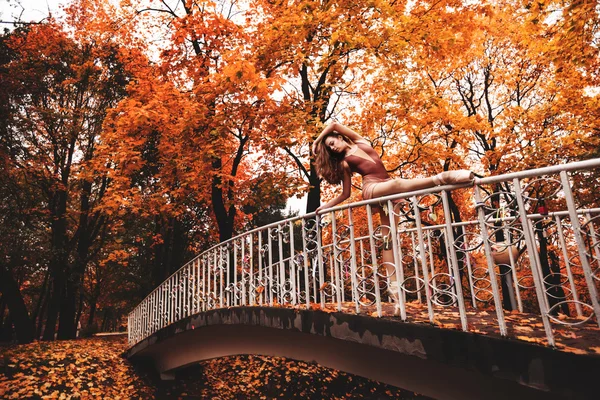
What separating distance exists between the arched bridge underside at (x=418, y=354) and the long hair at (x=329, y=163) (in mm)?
1610

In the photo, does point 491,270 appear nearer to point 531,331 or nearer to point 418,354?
point 531,331

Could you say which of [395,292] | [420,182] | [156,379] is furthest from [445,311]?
[156,379]

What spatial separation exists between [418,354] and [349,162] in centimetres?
213

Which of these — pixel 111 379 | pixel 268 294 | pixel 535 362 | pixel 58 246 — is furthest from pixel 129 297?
pixel 535 362

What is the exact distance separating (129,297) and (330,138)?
2150 centimetres

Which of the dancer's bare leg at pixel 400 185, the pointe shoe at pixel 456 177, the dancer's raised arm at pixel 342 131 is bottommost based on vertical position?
the pointe shoe at pixel 456 177

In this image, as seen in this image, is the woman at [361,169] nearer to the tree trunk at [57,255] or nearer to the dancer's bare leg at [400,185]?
the dancer's bare leg at [400,185]

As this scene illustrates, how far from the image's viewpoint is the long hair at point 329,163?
440 cm

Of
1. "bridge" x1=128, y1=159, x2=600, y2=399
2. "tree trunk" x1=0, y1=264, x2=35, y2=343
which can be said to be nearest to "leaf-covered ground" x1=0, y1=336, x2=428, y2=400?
"tree trunk" x1=0, y1=264, x2=35, y2=343

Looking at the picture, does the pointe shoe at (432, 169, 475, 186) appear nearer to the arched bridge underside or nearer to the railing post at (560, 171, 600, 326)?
the railing post at (560, 171, 600, 326)

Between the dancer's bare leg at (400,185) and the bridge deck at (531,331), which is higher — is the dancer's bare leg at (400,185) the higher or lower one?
the higher one

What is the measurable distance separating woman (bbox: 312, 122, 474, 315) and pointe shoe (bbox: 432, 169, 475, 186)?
0.35ft

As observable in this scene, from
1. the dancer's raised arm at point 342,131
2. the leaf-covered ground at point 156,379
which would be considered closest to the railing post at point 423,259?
the dancer's raised arm at point 342,131

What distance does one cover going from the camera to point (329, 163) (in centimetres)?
445
